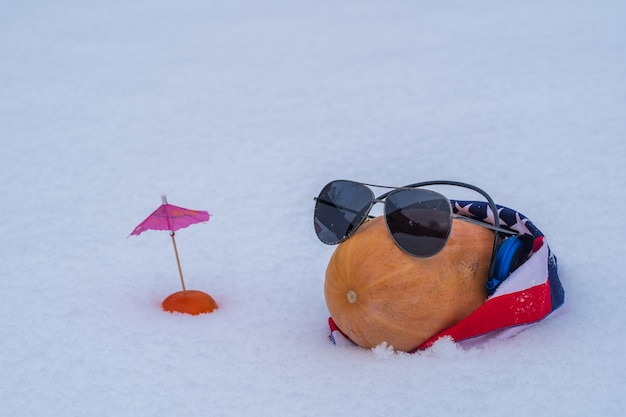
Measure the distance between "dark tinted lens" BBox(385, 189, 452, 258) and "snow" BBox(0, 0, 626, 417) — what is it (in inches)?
16.0

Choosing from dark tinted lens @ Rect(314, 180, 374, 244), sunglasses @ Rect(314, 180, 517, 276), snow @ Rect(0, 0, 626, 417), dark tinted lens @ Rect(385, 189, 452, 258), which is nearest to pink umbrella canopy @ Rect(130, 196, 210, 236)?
snow @ Rect(0, 0, 626, 417)

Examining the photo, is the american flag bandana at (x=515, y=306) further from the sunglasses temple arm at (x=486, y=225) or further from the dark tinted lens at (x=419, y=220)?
the dark tinted lens at (x=419, y=220)

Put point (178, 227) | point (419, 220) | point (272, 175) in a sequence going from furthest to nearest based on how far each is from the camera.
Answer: point (272, 175) < point (178, 227) < point (419, 220)

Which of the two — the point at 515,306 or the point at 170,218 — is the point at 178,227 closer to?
the point at 170,218

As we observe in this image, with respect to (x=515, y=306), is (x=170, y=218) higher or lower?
higher

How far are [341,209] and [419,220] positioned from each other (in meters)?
0.36

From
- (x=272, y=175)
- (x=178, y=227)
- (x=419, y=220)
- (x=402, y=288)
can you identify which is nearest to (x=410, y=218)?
(x=419, y=220)

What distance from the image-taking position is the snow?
104 inches

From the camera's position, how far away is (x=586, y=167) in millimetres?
4523

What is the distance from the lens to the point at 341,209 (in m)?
2.96

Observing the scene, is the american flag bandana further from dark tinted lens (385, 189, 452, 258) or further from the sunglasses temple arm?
dark tinted lens (385, 189, 452, 258)

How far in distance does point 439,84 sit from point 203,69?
2033mm

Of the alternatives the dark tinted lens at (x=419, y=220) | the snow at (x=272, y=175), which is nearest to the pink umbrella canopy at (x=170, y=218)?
the snow at (x=272, y=175)

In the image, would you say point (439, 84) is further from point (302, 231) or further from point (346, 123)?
point (302, 231)
